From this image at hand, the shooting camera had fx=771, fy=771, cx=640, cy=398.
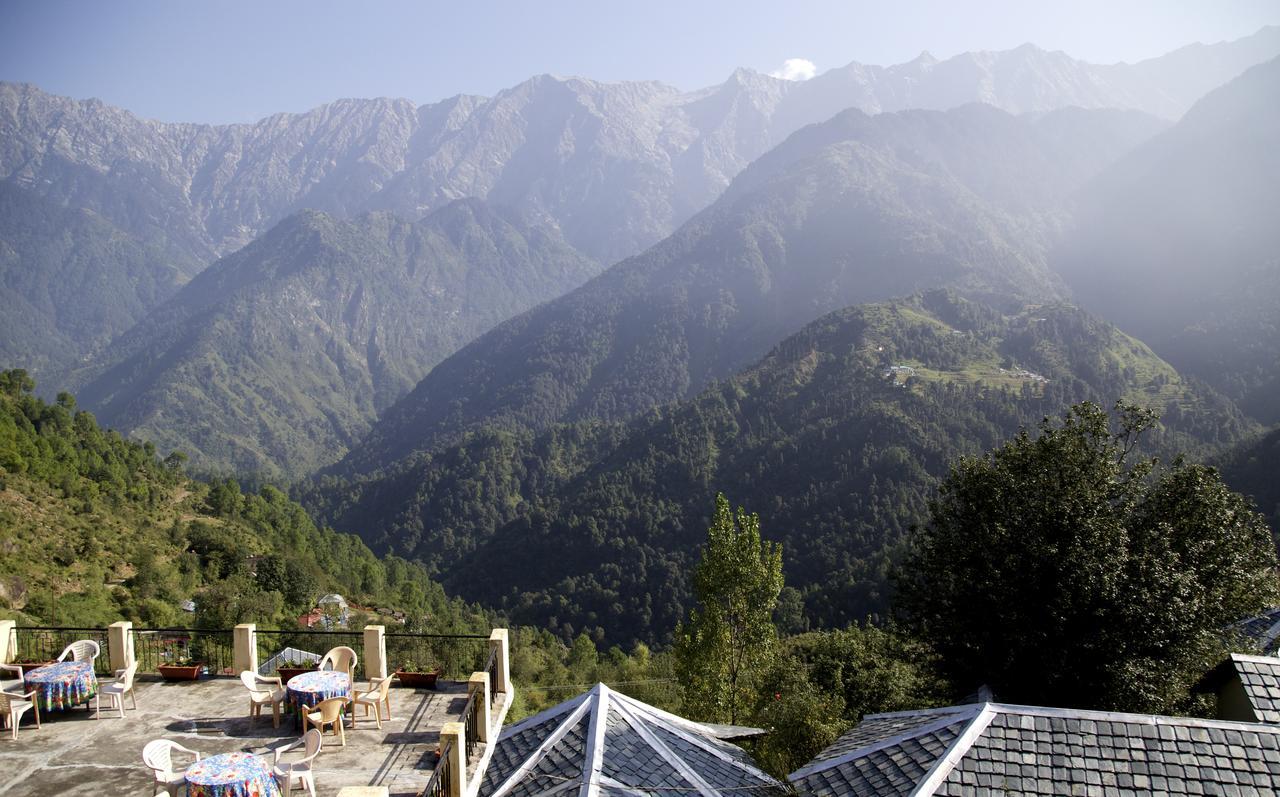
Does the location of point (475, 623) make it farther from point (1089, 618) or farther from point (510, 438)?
point (510, 438)

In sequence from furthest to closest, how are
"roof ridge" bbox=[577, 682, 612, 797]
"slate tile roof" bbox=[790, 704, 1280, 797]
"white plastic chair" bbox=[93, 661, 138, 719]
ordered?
1. "white plastic chair" bbox=[93, 661, 138, 719]
2. "roof ridge" bbox=[577, 682, 612, 797]
3. "slate tile roof" bbox=[790, 704, 1280, 797]

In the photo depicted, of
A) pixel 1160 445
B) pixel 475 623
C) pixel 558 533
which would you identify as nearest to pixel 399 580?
pixel 475 623

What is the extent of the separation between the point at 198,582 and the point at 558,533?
86.0 meters

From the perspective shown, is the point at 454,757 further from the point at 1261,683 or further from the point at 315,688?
the point at 1261,683

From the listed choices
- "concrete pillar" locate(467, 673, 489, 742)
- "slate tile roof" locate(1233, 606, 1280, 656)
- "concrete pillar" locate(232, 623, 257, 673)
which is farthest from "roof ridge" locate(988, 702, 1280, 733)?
"concrete pillar" locate(232, 623, 257, 673)

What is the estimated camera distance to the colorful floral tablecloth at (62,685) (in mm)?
13352

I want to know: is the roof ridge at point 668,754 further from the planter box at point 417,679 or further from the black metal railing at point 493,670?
the planter box at point 417,679

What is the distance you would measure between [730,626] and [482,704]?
14.7 meters

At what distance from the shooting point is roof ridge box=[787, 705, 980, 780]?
13.4 meters

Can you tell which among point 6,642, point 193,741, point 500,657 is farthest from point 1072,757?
point 6,642

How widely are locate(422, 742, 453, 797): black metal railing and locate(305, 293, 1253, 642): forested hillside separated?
85.8 m

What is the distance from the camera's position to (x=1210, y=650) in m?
18.6

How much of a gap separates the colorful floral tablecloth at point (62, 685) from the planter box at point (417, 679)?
17.3 ft

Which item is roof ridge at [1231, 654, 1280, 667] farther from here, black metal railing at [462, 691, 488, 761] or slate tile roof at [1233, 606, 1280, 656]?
black metal railing at [462, 691, 488, 761]
